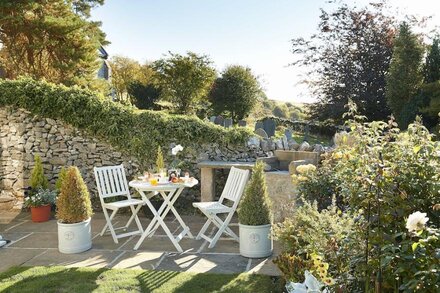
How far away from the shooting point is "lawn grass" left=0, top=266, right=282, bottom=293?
4.00 meters

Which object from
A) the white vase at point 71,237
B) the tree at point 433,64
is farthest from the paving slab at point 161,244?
the tree at point 433,64

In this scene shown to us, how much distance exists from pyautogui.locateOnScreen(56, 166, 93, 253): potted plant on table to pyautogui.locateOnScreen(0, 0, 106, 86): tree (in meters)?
8.82

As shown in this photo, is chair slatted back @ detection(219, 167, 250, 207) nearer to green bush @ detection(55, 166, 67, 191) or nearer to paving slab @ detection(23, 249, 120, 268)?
paving slab @ detection(23, 249, 120, 268)

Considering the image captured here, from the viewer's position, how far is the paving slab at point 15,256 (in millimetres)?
4806

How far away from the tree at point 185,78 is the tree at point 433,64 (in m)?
9.55

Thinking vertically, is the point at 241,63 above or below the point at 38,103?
above

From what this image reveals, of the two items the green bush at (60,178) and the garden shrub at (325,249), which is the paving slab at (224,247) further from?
the green bush at (60,178)

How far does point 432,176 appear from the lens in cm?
253

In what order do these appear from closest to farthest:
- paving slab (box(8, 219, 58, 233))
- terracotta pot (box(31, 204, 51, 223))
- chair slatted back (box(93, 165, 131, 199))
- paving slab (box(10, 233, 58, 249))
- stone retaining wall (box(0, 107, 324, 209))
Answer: paving slab (box(10, 233, 58, 249)) → chair slatted back (box(93, 165, 131, 199)) → paving slab (box(8, 219, 58, 233)) → terracotta pot (box(31, 204, 51, 223)) → stone retaining wall (box(0, 107, 324, 209))

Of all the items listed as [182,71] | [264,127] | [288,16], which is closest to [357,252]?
[264,127]

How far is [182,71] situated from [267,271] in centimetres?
1501

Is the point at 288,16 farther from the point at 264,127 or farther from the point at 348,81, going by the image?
the point at 348,81

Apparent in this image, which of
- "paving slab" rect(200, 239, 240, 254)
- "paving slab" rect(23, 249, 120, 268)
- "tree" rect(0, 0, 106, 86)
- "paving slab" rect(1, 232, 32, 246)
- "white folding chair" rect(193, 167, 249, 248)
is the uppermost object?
"tree" rect(0, 0, 106, 86)

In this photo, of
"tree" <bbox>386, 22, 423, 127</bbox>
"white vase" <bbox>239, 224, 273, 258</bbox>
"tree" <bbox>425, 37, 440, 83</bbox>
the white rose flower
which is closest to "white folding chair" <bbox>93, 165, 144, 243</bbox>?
"white vase" <bbox>239, 224, 273, 258</bbox>
